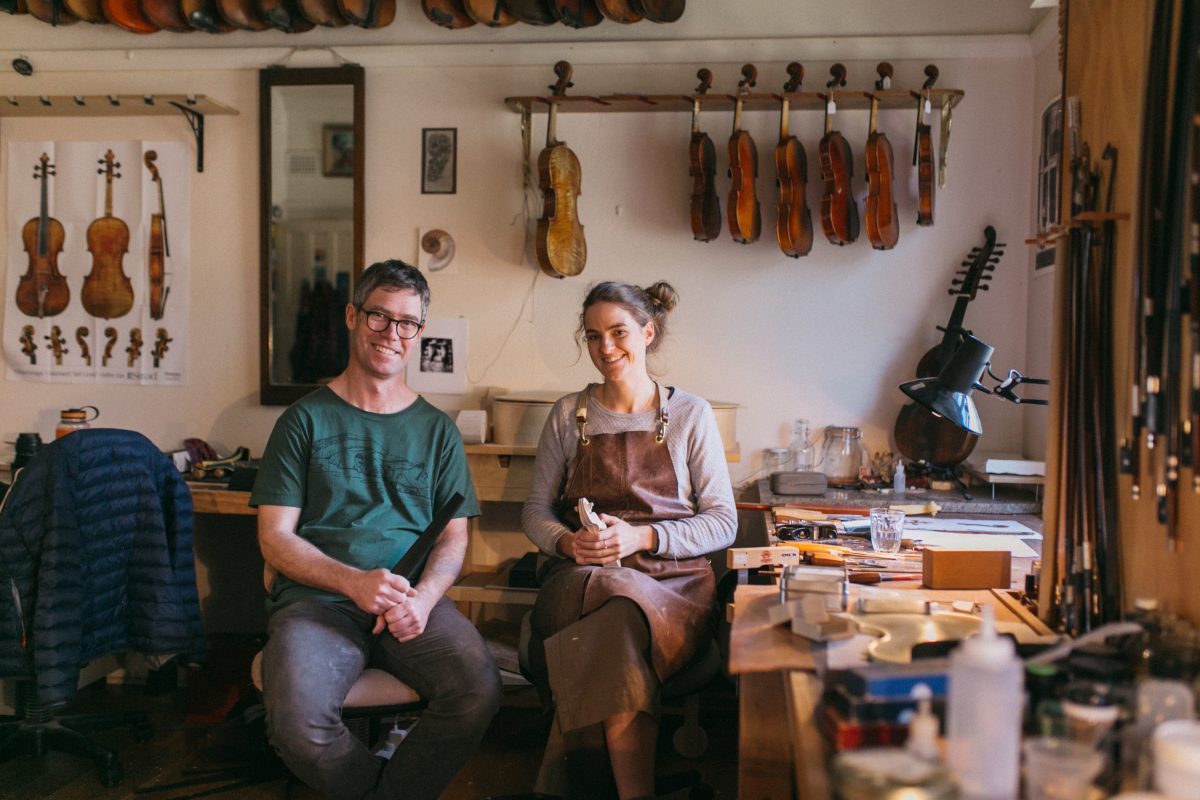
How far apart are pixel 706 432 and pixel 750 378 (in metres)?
1.00

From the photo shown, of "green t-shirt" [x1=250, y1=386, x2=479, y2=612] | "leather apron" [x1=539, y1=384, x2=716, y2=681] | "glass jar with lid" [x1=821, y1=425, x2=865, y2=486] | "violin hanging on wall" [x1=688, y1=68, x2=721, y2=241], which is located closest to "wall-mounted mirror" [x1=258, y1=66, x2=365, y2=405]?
"violin hanging on wall" [x1=688, y1=68, x2=721, y2=241]

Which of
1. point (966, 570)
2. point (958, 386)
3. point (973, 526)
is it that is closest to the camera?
point (966, 570)

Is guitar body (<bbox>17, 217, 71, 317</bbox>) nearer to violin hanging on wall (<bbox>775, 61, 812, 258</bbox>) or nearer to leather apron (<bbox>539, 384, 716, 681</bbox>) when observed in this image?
leather apron (<bbox>539, 384, 716, 681</bbox>)

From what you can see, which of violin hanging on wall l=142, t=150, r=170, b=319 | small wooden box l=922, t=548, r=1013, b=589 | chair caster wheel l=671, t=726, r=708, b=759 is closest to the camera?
small wooden box l=922, t=548, r=1013, b=589

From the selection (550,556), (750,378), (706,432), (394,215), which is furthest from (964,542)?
(394,215)

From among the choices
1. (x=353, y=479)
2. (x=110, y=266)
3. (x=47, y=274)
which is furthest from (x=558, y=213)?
(x=47, y=274)

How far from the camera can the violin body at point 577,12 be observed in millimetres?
3717

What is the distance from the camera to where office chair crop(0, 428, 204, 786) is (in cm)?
284

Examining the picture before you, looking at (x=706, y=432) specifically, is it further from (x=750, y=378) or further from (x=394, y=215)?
(x=394, y=215)

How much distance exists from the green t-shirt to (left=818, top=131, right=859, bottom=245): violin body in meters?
1.63

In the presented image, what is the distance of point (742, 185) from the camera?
11.8 feet

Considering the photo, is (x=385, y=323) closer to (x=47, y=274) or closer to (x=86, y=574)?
(x=86, y=574)

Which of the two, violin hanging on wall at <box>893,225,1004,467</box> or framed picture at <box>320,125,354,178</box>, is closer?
violin hanging on wall at <box>893,225,1004,467</box>

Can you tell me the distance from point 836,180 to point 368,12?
1849 millimetres
